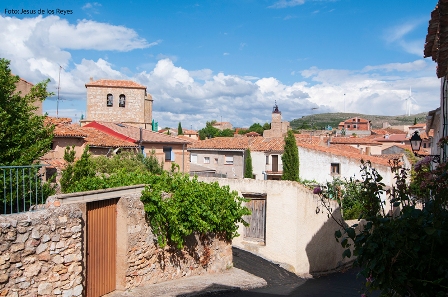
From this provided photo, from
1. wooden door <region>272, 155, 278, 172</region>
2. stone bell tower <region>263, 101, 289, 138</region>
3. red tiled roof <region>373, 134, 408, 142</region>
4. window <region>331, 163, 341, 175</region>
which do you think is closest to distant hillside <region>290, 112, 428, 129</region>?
red tiled roof <region>373, 134, 408, 142</region>

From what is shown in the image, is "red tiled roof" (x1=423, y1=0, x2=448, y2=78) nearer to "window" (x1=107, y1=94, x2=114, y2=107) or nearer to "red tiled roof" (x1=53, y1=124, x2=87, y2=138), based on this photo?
"red tiled roof" (x1=53, y1=124, x2=87, y2=138)

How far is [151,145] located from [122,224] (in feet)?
72.2

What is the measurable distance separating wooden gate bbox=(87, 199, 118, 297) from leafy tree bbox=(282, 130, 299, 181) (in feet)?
83.0

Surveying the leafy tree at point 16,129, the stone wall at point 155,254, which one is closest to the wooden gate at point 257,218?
the stone wall at point 155,254

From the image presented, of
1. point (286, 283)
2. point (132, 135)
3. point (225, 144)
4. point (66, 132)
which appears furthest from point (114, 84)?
point (286, 283)

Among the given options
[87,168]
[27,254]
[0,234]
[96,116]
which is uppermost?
[96,116]

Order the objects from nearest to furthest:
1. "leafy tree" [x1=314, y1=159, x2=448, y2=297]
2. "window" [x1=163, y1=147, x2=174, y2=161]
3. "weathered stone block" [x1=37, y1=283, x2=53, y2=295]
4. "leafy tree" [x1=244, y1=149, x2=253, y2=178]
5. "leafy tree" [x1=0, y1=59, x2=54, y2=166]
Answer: "leafy tree" [x1=314, y1=159, x2=448, y2=297] < "weathered stone block" [x1=37, y1=283, x2=53, y2=295] < "leafy tree" [x1=0, y1=59, x2=54, y2=166] < "window" [x1=163, y1=147, x2=174, y2=161] < "leafy tree" [x1=244, y1=149, x2=253, y2=178]

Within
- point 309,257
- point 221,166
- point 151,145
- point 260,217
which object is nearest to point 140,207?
point 260,217

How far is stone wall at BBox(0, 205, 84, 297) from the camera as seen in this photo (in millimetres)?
6766

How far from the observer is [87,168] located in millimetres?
11016

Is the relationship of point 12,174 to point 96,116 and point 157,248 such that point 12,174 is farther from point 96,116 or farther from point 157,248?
point 96,116

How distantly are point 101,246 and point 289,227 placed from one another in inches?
329

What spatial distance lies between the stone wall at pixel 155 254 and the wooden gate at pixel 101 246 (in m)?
0.24

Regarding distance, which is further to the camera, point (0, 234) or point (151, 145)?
point (151, 145)
